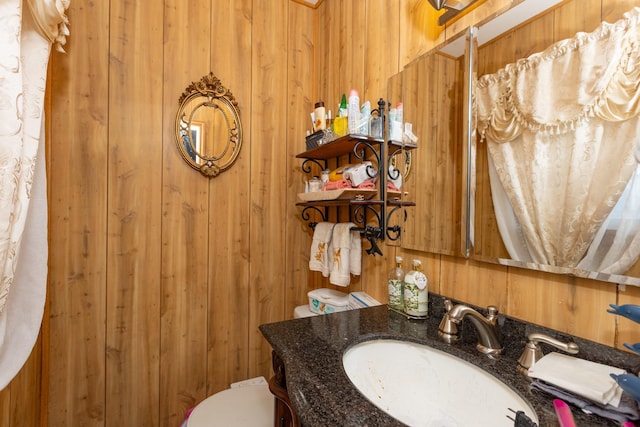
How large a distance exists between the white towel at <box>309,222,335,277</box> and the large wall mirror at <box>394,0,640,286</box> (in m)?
0.41

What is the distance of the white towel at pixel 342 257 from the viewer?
1.33 metres

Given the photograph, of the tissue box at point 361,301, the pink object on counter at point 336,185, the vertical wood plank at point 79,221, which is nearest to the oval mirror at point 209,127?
the vertical wood plank at point 79,221

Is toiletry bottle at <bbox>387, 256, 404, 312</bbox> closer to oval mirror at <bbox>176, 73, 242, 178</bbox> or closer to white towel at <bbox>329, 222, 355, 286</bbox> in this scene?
white towel at <bbox>329, 222, 355, 286</bbox>

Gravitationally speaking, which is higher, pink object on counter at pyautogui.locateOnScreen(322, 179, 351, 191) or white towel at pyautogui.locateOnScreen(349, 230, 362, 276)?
pink object on counter at pyautogui.locateOnScreen(322, 179, 351, 191)

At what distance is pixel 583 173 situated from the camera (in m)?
0.68

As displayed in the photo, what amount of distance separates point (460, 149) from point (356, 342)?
27.6 inches

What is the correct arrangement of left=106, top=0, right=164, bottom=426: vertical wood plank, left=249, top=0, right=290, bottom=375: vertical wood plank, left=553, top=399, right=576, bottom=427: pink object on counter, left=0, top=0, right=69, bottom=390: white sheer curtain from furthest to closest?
1. left=249, top=0, right=290, bottom=375: vertical wood plank
2. left=106, top=0, right=164, bottom=426: vertical wood plank
3. left=0, top=0, right=69, bottom=390: white sheer curtain
4. left=553, top=399, right=576, bottom=427: pink object on counter

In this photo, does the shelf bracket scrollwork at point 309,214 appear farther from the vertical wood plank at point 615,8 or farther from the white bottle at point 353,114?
the vertical wood plank at point 615,8

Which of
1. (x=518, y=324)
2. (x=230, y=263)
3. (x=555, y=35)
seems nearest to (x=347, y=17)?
(x=555, y=35)

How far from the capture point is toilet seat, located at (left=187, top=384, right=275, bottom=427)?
1088 millimetres

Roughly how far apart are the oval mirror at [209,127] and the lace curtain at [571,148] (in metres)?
1.21

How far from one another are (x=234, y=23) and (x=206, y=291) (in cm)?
144

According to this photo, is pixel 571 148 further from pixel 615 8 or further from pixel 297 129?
pixel 297 129

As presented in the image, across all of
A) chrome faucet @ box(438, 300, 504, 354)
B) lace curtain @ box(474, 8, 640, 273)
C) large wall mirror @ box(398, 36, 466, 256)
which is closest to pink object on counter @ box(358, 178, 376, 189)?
large wall mirror @ box(398, 36, 466, 256)
